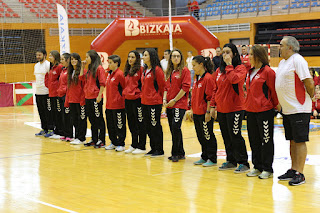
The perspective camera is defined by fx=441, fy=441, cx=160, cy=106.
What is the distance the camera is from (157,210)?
182 inches

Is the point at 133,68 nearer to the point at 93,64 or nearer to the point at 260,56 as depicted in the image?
the point at 93,64

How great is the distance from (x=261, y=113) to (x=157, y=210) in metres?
2.03

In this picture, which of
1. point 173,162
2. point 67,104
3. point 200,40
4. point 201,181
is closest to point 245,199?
point 201,181

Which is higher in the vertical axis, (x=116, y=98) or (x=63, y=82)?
(x=63, y=82)

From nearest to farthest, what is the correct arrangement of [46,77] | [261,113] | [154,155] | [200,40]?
[261,113] < [154,155] < [46,77] < [200,40]

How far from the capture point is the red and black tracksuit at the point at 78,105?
29.3 feet

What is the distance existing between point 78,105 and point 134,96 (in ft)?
5.76

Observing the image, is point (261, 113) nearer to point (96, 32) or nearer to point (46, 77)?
point (46, 77)

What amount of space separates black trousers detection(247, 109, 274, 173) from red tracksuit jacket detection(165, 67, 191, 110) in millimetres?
1461

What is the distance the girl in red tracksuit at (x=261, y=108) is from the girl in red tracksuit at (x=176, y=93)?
4.56ft

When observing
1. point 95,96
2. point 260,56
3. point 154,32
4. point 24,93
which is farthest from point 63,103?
point 154,32

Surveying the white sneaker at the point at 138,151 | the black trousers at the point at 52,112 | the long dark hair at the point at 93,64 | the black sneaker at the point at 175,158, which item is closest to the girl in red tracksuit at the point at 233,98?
the black sneaker at the point at 175,158

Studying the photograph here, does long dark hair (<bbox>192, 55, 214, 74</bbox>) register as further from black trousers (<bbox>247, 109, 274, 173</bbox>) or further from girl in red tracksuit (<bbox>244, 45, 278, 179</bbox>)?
black trousers (<bbox>247, 109, 274, 173</bbox>)

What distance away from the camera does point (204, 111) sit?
6691 mm
